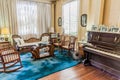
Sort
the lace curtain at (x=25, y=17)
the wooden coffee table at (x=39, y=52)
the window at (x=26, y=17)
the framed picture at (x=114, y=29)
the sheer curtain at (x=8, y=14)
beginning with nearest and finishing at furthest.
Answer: the framed picture at (x=114, y=29) → the wooden coffee table at (x=39, y=52) → the sheer curtain at (x=8, y=14) → the lace curtain at (x=25, y=17) → the window at (x=26, y=17)

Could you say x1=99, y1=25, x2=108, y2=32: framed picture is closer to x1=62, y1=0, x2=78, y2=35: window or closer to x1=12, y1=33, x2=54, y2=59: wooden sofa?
x1=62, y1=0, x2=78, y2=35: window

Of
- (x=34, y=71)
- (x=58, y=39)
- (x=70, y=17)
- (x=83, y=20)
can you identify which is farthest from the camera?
(x=58, y=39)

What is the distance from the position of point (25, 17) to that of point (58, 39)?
2.10 m

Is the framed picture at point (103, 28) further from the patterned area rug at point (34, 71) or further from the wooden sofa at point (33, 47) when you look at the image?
the wooden sofa at point (33, 47)

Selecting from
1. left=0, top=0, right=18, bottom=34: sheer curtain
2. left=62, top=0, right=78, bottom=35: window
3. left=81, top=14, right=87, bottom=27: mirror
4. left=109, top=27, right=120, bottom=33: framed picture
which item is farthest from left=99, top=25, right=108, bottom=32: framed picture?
left=0, top=0, right=18, bottom=34: sheer curtain

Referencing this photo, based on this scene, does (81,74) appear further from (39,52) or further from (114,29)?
(39,52)

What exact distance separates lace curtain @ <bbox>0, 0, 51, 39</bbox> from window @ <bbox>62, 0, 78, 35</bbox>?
1.12 meters

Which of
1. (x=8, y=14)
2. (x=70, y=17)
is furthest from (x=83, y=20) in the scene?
(x=8, y=14)

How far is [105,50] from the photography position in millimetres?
2672

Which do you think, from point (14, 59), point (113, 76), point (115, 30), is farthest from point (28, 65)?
point (115, 30)

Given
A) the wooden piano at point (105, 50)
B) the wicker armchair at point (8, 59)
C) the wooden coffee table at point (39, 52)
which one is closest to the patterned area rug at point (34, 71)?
the wicker armchair at point (8, 59)

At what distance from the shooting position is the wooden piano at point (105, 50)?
249 cm

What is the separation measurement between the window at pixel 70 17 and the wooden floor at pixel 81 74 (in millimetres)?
2170

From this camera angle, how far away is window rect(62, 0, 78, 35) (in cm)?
466
